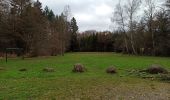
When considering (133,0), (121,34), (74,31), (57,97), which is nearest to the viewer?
(57,97)

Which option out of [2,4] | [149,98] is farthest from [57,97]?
[2,4]

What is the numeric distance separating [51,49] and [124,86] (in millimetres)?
47025

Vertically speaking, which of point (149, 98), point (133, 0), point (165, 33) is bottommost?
point (149, 98)

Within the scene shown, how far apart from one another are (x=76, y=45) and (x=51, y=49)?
43.0m

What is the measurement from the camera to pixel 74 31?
109 metres

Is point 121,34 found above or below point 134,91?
above

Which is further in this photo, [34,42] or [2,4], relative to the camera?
[34,42]

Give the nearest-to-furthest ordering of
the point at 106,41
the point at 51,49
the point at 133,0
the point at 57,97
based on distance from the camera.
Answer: the point at 57,97 → the point at 51,49 → the point at 133,0 → the point at 106,41

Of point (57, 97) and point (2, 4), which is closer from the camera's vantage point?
point (57, 97)

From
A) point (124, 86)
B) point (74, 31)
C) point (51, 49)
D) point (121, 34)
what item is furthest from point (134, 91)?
point (74, 31)

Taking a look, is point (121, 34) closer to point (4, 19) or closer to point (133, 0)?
point (133, 0)

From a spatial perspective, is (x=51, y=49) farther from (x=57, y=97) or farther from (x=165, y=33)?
(x=57, y=97)

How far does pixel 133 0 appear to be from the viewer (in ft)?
222

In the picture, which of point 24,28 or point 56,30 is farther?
point 56,30
